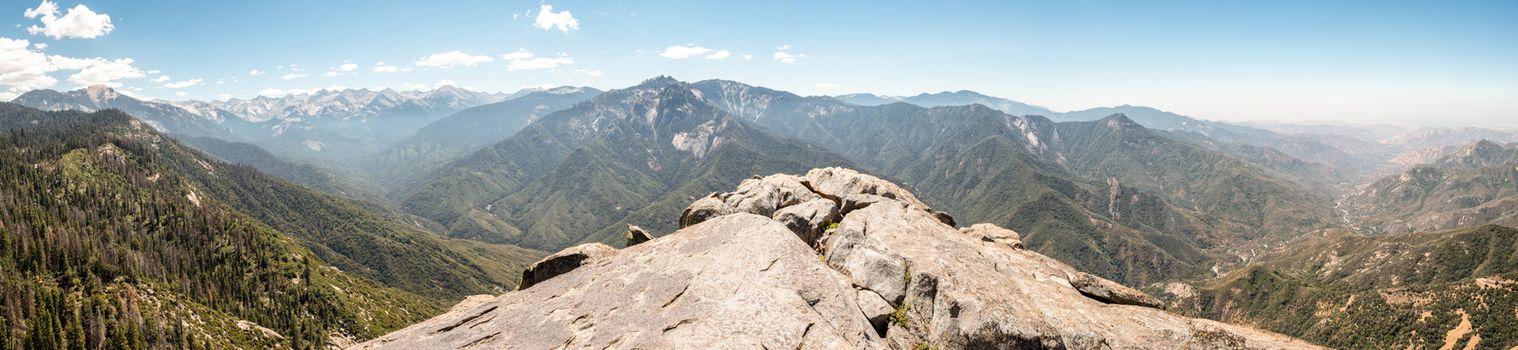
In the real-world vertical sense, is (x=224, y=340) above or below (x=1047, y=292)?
below

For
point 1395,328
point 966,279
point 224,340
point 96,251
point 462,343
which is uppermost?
point 966,279

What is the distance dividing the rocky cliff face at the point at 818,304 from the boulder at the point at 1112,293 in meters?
0.07

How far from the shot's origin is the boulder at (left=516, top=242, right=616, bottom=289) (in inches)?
1156

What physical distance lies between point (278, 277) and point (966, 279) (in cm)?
24831

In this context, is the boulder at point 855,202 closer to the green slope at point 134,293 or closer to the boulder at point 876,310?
the boulder at point 876,310

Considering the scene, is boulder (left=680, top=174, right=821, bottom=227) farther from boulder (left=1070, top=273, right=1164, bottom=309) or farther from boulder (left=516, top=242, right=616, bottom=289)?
boulder (left=1070, top=273, right=1164, bottom=309)

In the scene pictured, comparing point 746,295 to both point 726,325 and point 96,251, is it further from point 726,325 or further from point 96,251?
point 96,251

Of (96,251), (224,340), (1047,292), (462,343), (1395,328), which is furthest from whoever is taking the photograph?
(1395,328)

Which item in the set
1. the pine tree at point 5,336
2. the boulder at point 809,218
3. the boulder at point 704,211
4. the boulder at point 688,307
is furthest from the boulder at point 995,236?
the pine tree at point 5,336

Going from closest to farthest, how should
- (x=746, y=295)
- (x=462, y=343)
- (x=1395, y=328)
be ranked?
(x=746, y=295) → (x=462, y=343) → (x=1395, y=328)

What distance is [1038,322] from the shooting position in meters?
19.7

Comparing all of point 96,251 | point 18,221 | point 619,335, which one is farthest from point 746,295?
point 18,221

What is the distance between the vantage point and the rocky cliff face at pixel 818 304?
17.8 m

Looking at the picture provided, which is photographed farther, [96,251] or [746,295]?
[96,251]
